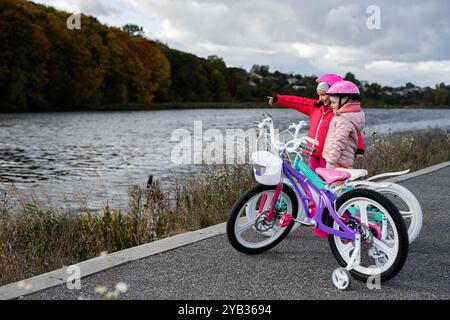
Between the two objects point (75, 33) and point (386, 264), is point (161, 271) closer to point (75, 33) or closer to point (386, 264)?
point (386, 264)

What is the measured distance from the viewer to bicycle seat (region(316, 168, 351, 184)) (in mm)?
4691

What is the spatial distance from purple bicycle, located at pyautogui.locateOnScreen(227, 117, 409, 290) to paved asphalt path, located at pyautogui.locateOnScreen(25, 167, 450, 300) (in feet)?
0.49

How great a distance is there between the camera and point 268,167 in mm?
4910

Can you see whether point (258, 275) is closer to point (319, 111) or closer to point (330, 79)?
point (319, 111)

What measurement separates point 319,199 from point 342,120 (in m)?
0.82

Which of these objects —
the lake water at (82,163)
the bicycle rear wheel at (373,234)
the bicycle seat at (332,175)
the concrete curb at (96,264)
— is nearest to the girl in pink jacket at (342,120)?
the bicycle seat at (332,175)

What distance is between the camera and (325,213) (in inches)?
191

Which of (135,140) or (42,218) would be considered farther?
(135,140)

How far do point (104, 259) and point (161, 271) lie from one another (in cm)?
59

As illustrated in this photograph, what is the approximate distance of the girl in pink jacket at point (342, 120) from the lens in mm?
5145

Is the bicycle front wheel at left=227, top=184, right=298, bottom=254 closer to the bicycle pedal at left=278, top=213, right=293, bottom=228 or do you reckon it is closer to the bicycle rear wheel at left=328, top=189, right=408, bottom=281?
the bicycle pedal at left=278, top=213, right=293, bottom=228

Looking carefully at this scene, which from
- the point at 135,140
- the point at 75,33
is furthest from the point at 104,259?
the point at 75,33

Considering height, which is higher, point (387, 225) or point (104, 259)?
point (387, 225)

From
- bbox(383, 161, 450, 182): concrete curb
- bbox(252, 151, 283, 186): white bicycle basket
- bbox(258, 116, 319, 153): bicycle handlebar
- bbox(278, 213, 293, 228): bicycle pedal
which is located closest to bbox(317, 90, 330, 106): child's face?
bbox(258, 116, 319, 153): bicycle handlebar
